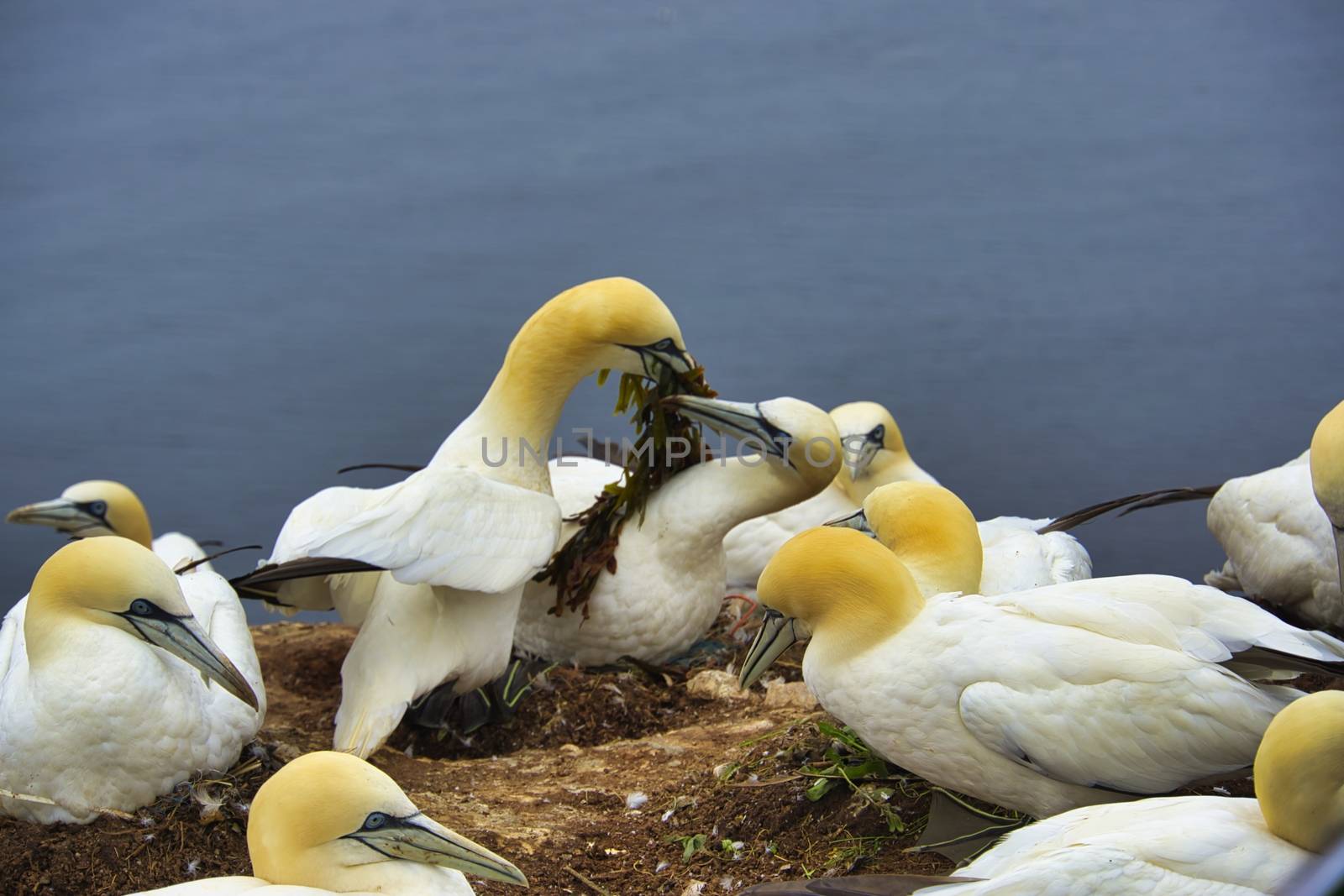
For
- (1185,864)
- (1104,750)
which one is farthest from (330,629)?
(1185,864)

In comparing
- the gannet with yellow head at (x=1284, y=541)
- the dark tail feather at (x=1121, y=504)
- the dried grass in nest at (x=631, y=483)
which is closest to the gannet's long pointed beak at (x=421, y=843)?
the dried grass in nest at (x=631, y=483)

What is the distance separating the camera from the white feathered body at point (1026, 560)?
13.1 ft

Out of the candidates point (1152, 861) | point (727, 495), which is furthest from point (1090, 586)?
point (727, 495)

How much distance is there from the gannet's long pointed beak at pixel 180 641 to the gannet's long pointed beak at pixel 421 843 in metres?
0.95

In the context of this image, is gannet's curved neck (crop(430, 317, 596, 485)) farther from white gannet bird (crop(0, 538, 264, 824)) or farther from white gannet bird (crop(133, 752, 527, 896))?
white gannet bird (crop(133, 752, 527, 896))

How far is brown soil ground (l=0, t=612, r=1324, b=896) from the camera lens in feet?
10.5

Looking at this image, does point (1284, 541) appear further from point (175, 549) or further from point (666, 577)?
point (175, 549)

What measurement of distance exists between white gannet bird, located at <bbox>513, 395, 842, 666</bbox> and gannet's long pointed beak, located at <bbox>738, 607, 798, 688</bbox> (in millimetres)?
1147

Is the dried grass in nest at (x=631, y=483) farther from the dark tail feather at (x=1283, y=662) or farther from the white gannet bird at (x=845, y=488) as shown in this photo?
the dark tail feather at (x=1283, y=662)

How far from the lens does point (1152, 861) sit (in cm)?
230

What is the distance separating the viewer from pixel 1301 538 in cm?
438

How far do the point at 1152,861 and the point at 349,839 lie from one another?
1.35 m

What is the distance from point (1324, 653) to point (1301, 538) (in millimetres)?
1526

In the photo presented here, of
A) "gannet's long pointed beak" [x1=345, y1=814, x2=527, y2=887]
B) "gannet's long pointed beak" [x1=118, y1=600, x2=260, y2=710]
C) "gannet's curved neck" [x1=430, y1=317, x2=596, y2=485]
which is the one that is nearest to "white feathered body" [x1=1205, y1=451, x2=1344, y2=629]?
"gannet's curved neck" [x1=430, y1=317, x2=596, y2=485]
